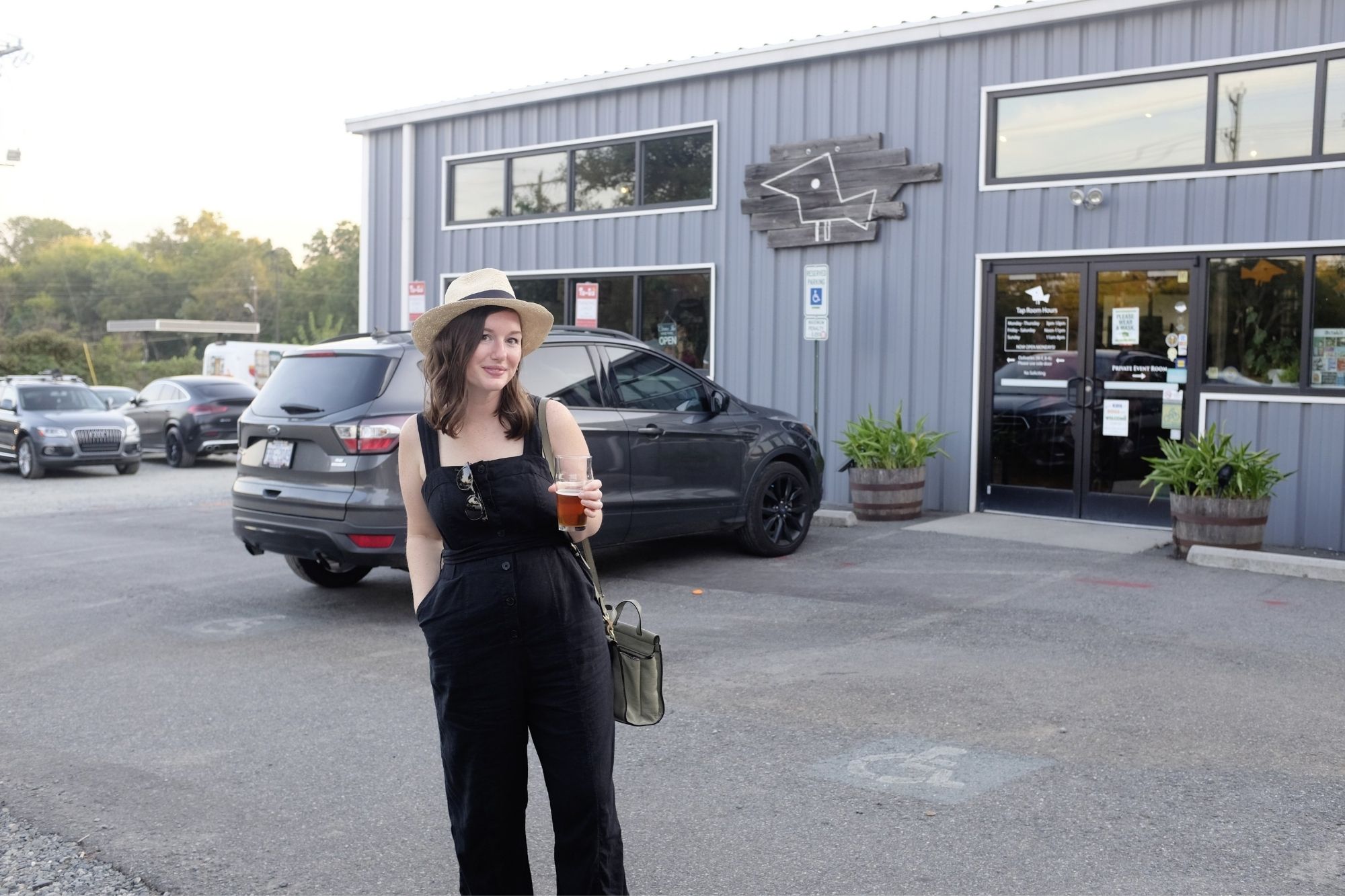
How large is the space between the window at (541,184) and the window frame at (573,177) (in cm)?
4

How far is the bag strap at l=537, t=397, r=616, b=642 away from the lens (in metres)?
3.31

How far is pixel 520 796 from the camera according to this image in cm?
324

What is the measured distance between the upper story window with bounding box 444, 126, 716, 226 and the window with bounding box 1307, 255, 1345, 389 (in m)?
6.38

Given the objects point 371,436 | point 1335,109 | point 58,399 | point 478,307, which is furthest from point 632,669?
point 58,399

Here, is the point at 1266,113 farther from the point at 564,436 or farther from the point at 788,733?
the point at 564,436

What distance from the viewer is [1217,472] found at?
991cm

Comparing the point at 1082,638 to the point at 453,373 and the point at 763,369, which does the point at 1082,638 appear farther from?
the point at 763,369

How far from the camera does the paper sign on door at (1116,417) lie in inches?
457

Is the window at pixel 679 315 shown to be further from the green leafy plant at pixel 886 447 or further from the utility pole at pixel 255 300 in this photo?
the utility pole at pixel 255 300

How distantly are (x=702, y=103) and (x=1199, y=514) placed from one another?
7.36 meters

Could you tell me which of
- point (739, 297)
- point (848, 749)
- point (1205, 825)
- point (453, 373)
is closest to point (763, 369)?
point (739, 297)

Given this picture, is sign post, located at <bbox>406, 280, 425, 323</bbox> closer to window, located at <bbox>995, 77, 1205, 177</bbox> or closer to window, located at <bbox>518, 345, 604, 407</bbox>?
window, located at <bbox>995, 77, 1205, 177</bbox>

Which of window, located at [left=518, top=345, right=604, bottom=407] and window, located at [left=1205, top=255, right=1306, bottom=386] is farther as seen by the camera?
window, located at [left=1205, top=255, right=1306, bottom=386]

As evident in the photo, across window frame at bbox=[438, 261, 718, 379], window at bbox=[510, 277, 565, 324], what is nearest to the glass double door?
window frame at bbox=[438, 261, 718, 379]
